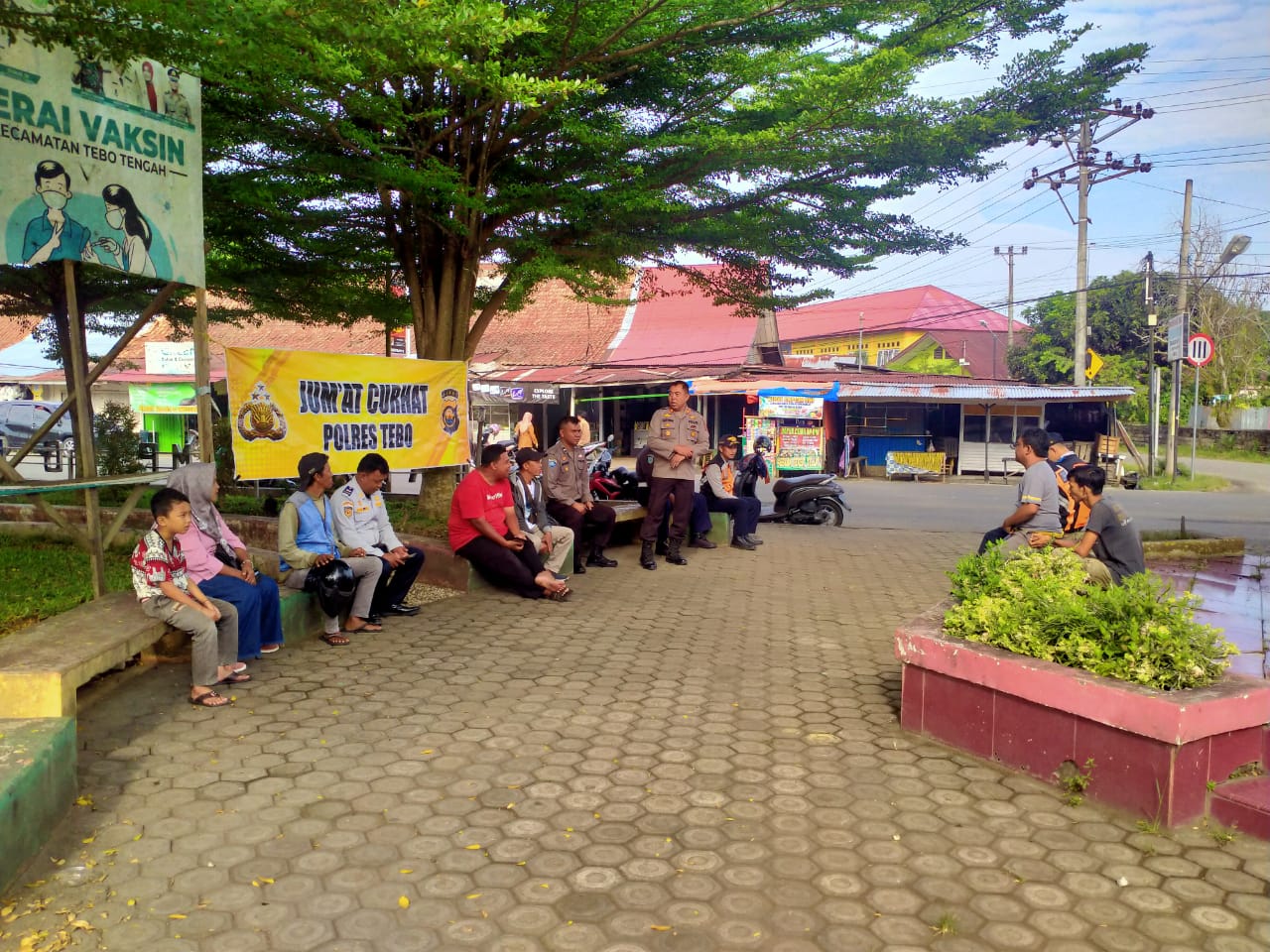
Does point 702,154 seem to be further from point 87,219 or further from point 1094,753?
point 1094,753

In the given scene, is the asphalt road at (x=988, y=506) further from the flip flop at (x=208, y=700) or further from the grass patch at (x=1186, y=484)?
the flip flop at (x=208, y=700)

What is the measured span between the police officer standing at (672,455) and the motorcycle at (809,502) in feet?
13.7

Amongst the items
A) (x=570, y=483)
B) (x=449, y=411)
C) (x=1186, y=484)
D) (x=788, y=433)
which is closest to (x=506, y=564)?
(x=570, y=483)

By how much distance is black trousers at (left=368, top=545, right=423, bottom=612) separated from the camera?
6.37 meters

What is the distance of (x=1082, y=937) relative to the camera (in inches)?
107

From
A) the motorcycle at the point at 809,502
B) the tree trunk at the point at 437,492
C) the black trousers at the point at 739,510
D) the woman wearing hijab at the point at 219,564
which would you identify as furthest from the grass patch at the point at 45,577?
the motorcycle at the point at 809,502

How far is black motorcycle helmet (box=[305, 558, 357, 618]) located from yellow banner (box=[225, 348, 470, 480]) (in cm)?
166

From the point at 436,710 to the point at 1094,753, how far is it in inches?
119

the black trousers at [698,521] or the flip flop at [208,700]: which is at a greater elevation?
the black trousers at [698,521]

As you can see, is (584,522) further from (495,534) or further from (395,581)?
(395,581)

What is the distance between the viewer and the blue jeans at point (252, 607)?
5004 mm

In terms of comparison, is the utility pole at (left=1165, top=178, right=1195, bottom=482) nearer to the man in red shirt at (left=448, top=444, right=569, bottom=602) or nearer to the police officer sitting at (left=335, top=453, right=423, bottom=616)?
the man in red shirt at (left=448, top=444, right=569, bottom=602)

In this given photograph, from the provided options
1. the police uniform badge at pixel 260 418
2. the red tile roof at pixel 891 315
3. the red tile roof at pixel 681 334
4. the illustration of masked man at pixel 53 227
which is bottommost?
the police uniform badge at pixel 260 418

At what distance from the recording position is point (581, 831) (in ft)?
11.0
